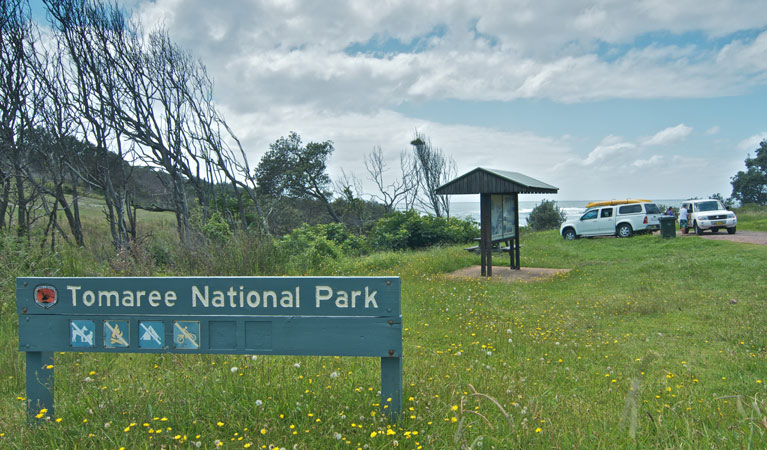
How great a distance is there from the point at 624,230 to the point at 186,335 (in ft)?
79.4

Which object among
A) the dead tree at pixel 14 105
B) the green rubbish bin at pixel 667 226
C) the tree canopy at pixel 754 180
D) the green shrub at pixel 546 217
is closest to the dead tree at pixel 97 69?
the dead tree at pixel 14 105

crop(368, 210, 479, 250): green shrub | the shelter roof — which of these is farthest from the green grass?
the shelter roof

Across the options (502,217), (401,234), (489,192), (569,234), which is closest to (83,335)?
(489,192)

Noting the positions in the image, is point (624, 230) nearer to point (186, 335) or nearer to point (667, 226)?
point (667, 226)

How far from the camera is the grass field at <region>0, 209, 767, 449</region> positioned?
9.32ft

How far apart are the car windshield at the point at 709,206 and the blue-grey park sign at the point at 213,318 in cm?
2503

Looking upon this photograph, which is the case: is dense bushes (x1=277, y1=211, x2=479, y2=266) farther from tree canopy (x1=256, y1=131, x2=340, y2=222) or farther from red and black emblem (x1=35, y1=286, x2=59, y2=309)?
red and black emblem (x1=35, y1=286, x2=59, y2=309)

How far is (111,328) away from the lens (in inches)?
129

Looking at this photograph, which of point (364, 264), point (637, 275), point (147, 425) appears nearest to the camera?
point (147, 425)

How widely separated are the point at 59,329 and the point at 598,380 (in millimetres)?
4009

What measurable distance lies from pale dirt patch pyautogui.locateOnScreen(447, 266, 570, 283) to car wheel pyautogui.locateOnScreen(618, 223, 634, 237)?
39.0 ft

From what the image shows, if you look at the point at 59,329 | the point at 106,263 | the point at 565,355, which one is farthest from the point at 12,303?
the point at 565,355

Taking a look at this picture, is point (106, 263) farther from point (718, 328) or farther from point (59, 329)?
point (718, 328)

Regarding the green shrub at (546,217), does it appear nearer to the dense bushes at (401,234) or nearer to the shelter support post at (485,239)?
the dense bushes at (401,234)
